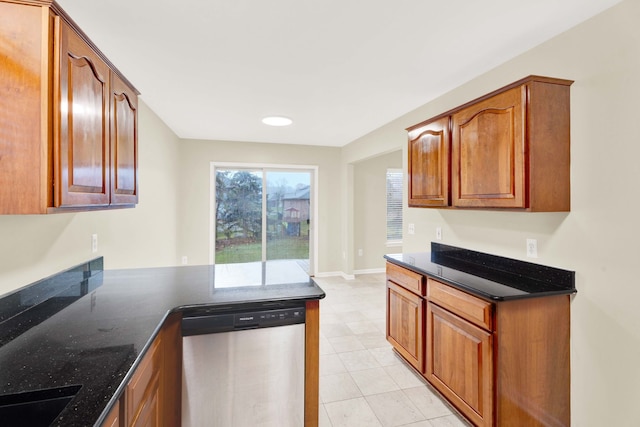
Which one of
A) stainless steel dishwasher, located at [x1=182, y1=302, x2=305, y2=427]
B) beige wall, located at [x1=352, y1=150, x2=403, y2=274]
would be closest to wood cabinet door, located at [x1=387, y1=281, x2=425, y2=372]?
stainless steel dishwasher, located at [x1=182, y1=302, x2=305, y2=427]

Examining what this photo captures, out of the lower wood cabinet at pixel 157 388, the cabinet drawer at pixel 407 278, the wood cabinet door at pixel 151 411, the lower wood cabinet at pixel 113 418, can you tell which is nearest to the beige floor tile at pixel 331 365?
the cabinet drawer at pixel 407 278

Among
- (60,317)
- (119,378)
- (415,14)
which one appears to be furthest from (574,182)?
(60,317)

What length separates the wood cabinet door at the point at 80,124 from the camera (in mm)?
1168

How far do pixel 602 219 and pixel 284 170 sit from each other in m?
4.55

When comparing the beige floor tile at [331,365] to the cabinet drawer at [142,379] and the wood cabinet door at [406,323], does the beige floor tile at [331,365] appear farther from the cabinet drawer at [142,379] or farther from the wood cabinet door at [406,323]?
the cabinet drawer at [142,379]

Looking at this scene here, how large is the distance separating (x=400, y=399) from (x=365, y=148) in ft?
11.4

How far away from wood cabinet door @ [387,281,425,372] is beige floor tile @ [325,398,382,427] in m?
0.55

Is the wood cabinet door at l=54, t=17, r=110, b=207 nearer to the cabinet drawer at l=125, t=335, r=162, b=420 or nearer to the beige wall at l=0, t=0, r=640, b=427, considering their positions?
the beige wall at l=0, t=0, r=640, b=427

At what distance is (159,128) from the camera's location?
385 centimetres

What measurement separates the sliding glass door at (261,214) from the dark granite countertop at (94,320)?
306cm

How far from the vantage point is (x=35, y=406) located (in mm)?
929

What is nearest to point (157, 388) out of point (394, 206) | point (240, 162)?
point (240, 162)

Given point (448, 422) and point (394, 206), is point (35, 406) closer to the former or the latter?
point (448, 422)

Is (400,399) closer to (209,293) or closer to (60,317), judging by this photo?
(209,293)
